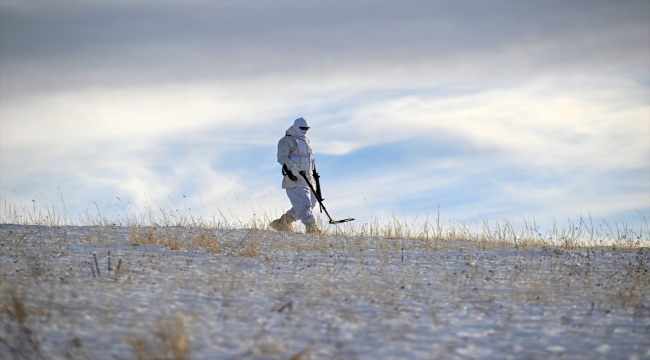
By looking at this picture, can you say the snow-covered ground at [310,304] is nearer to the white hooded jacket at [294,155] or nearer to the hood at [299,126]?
the white hooded jacket at [294,155]

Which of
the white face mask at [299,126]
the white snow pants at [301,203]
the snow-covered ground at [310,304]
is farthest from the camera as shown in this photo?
the white face mask at [299,126]

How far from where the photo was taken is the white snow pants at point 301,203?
41.6ft

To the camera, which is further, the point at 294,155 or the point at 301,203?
the point at 294,155

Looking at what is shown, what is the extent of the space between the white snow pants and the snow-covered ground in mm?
3471

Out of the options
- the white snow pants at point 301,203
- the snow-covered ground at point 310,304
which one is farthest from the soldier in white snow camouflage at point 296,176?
the snow-covered ground at point 310,304

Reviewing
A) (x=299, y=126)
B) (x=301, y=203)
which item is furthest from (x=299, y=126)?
(x=301, y=203)

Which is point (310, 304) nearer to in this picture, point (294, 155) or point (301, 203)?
point (301, 203)

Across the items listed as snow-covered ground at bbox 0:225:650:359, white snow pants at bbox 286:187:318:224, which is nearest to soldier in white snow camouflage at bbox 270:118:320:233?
white snow pants at bbox 286:187:318:224

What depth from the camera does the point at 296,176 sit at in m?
12.7

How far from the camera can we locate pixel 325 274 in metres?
7.15

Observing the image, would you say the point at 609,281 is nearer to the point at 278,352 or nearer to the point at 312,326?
the point at 312,326

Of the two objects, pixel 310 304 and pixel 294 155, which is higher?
pixel 294 155

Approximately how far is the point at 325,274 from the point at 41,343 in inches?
133

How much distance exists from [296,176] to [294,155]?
51 centimetres
